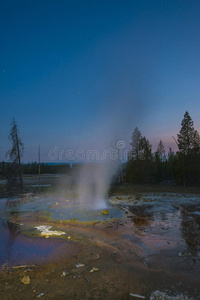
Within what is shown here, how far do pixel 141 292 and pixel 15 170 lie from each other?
86.3ft

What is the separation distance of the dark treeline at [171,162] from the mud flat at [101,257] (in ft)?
63.6

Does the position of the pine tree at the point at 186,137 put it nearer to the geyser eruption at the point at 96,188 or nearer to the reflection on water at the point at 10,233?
the geyser eruption at the point at 96,188

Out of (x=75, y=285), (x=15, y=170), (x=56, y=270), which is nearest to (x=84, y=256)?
(x=56, y=270)

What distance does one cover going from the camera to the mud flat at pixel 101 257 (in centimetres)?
486

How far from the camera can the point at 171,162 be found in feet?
115

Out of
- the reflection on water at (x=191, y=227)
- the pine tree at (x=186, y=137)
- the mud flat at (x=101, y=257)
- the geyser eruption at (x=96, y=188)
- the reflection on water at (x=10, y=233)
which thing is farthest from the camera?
the pine tree at (x=186, y=137)

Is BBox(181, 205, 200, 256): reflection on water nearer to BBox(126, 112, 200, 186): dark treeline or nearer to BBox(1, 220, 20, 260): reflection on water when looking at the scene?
BBox(1, 220, 20, 260): reflection on water

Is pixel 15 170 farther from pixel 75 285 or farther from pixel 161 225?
pixel 75 285

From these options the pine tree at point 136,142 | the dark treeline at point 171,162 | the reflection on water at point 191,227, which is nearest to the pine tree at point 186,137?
the dark treeline at point 171,162

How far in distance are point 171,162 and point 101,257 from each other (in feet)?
103

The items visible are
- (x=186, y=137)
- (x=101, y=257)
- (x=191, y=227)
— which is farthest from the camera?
(x=186, y=137)

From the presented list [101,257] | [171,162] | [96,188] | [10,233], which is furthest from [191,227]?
[171,162]

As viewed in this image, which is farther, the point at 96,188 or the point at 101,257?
the point at 96,188

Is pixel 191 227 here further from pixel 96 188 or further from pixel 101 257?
pixel 96 188
